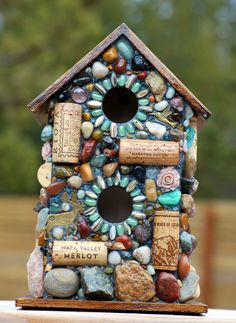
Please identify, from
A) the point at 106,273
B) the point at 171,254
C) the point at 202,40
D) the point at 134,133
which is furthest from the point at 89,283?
the point at 202,40

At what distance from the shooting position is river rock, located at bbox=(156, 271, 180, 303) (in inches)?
156

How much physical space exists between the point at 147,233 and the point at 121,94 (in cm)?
67

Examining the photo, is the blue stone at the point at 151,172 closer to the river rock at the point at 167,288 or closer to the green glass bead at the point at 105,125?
the green glass bead at the point at 105,125

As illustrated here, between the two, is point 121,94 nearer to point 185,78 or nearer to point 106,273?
point 106,273

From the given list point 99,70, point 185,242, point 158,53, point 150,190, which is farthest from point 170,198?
point 158,53

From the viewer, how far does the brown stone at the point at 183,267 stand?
404 cm

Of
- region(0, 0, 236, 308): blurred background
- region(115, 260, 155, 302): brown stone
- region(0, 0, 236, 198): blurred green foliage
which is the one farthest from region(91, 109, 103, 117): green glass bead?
region(0, 0, 236, 198): blurred green foliage

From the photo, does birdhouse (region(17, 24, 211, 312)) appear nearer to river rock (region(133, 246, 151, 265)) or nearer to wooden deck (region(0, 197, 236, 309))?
river rock (region(133, 246, 151, 265))

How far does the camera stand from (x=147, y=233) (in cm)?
403

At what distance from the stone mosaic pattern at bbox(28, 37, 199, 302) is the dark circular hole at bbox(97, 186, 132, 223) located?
0.17 m

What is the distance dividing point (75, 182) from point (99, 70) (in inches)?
19.8

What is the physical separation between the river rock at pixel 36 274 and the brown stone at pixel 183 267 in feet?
1.94

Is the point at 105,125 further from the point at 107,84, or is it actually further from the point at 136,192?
the point at 136,192

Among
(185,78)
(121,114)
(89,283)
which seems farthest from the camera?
(185,78)
